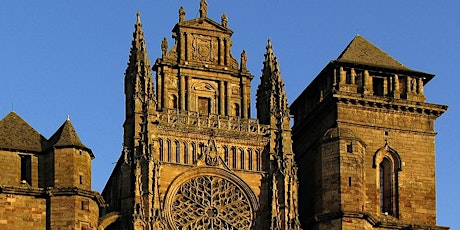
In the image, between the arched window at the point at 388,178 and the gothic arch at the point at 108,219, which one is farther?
the arched window at the point at 388,178

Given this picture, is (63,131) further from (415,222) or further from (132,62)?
(415,222)

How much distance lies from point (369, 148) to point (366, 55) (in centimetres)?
489

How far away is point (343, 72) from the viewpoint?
76.6 meters

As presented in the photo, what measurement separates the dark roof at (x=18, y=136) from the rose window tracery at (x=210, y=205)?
246 inches

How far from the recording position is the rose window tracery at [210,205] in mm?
71812

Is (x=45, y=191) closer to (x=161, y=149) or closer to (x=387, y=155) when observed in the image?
(x=161, y=149)

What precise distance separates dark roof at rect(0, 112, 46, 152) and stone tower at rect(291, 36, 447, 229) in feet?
40.4

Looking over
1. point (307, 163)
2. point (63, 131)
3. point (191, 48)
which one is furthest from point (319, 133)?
point (63, 131)

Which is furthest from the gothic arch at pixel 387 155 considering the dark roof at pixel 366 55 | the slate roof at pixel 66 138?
the slate roof at pixel 66 138

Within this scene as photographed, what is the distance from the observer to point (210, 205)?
72.2 m

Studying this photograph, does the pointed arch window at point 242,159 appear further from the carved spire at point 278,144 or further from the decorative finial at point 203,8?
the decorative finial at point 203,8

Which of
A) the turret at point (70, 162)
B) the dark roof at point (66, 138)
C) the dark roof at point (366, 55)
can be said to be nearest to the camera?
the turret at point (70, 162)

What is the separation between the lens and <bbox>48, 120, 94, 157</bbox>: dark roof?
71188 mm

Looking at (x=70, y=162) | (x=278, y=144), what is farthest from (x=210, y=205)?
(x=70, y=162)
